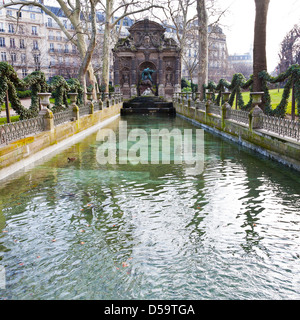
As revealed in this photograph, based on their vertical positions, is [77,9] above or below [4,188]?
above

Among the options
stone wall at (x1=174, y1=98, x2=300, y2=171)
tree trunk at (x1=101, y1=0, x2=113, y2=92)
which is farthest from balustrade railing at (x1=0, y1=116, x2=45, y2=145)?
tree trunk at (x1=101, y1=0, x2=113, y2=92)

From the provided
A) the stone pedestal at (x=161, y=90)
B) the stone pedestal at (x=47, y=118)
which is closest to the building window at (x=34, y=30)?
the stone pedestal at (x=161, y=90)

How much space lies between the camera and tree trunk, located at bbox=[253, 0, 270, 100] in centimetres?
1419

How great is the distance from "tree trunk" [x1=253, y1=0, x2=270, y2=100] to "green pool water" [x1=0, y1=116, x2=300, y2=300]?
→ 673 cm

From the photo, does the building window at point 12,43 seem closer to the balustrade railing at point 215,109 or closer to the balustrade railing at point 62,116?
the balustrade railing at point 62,116

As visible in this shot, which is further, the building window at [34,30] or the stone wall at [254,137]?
the building window at [34,30]

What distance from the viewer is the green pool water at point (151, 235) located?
154 inches

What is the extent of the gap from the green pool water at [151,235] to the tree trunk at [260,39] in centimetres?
673

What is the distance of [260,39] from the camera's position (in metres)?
14.4

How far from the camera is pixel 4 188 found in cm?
753

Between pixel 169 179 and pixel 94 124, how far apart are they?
38.9 feet
